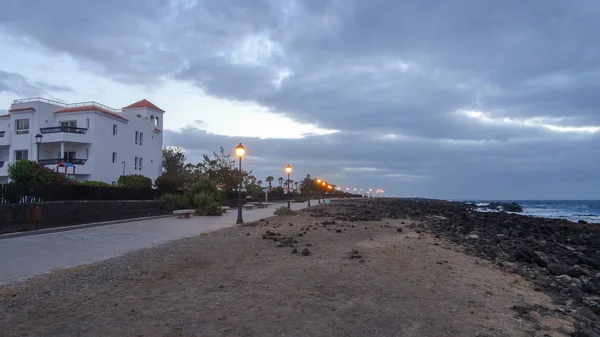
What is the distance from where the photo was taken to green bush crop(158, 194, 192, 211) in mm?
25062

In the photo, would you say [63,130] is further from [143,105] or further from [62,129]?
[143,105]

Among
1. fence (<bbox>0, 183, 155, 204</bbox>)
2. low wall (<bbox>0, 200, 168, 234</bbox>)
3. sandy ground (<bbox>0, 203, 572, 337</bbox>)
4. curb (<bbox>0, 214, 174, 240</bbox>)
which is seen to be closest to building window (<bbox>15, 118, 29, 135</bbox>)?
low wall (<bbox>0, 200, 168, 234</bbox>)

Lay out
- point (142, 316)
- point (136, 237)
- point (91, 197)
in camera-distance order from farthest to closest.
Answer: point (91, 197) → point (136, 237) → point (142, 316)

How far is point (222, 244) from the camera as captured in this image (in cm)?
1198

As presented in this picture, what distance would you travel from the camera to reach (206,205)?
26.0m

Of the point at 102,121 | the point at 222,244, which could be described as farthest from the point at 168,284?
the point at 102,121

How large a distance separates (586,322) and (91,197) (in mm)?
17823

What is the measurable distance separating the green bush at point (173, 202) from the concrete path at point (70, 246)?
813 centimetres

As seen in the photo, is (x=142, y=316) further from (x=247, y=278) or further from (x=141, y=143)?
(x=141, y=143)

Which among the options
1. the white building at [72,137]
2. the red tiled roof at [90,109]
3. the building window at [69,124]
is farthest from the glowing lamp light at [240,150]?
the building window at [69,124]

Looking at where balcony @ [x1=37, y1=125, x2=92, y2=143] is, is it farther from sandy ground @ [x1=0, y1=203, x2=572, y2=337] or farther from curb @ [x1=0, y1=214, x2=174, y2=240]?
sandy ground @ [x1=0, y1=203, x2=572, y2=337]

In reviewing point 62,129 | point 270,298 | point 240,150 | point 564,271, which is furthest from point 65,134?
point 564,271

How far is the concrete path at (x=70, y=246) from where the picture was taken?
8.52 meters

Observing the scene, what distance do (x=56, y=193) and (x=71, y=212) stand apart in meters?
0.89
